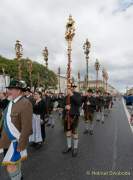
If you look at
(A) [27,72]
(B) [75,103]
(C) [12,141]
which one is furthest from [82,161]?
(A) [27,72]

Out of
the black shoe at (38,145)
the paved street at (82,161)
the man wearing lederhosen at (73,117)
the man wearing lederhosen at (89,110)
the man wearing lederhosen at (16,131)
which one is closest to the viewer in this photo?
the man wearing lederhosen at (16,131)

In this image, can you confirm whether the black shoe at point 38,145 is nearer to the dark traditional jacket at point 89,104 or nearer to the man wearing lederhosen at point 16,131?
the dark traditional jacket at point 89,104

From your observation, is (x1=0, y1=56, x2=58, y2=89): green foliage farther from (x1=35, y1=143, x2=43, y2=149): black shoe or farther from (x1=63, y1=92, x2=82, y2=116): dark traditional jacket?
(x1=63, y1=92, x2=82, y2=116): dark traditional jacket

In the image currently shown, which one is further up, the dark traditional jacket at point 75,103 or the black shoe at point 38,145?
the dark traditional jacket at point 75,103

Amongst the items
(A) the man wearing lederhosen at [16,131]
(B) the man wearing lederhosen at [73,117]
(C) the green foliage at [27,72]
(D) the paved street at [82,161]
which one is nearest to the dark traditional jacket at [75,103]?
(B) the man wearing lederhosen at [73,117]

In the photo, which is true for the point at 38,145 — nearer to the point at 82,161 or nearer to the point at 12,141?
the point at 82,161

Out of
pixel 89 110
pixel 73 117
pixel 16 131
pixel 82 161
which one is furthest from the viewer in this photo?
pixel 89 110

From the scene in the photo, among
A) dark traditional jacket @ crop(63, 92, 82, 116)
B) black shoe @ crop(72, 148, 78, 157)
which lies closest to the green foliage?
dark traditional jacket @ crop(63, 92, 82, 116)

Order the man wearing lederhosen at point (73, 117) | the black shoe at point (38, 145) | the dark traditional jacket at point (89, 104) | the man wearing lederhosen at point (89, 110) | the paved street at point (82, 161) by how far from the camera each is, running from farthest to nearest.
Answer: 1. the dark traditional jacket at point (89, 104)
2. the man wearing lederhosen at point (89, 110)
3. the black shoe at point (38, 145)
4. the man wearing lederhosen at point (73, 117)
5. the paved street at point (82, 161)

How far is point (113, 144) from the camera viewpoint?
956 centimetres

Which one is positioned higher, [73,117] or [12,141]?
[73,117]

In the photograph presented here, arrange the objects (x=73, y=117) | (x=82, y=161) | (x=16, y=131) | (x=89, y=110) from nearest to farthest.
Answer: (x=16, y=131) → (x=82, y=161) → (x=73, y=117) → (x=89, y=110)

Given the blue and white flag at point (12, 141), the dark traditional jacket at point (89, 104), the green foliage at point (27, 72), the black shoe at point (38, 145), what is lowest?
the black shoe at point (38, 145)

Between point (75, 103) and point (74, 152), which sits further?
point (75, 103)
